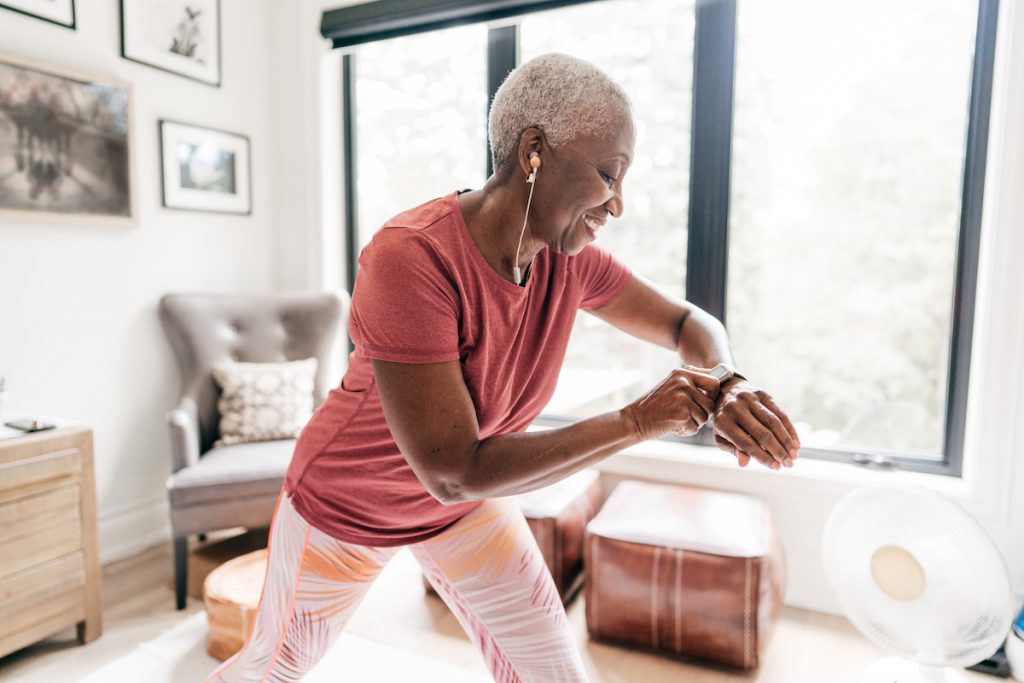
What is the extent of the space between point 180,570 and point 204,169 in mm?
1695

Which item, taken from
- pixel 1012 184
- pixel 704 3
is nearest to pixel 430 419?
pixel 1012 184

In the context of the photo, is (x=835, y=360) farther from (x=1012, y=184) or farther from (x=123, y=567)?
(x=123, y=567)

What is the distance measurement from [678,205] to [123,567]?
2556 mm

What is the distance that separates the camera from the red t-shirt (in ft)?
2.93

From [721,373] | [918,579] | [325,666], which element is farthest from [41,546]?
[918,579]

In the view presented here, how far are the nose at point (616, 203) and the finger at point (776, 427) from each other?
346 mm

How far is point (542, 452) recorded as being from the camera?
86 centimetres

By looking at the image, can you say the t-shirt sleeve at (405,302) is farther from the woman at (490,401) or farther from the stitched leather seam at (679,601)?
the stitched leather seam at (679,601)

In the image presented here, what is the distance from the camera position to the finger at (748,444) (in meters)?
0.84

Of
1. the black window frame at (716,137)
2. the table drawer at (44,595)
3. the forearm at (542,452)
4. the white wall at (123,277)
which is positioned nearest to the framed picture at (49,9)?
the white wall at (123,277)

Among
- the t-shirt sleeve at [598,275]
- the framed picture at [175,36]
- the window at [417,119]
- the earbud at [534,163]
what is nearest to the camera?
the earbud at [534,163]

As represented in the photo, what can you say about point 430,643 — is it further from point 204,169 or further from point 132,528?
point 204,169

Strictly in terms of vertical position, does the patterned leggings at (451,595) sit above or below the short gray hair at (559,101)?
below

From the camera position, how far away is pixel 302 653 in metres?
1.17
